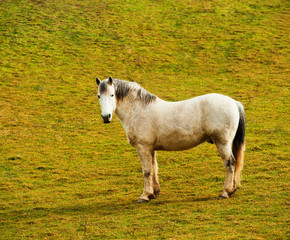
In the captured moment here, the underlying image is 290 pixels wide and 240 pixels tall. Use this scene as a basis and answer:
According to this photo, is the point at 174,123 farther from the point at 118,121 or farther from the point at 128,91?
the point at 118,121

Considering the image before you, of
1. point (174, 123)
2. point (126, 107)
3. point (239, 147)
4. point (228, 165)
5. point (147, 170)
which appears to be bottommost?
point (147, 170)

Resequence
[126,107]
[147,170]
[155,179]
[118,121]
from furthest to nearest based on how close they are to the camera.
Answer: [118,121], [155,179], [126,107], [147,170]

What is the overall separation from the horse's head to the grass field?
2.08m

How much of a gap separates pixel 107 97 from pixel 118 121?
36.3 ft

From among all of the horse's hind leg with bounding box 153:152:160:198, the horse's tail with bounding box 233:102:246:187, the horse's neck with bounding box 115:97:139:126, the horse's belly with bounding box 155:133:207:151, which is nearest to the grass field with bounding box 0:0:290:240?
the horse's hind leg with bounding box 153:152:160:198

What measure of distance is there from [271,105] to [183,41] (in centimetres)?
1163

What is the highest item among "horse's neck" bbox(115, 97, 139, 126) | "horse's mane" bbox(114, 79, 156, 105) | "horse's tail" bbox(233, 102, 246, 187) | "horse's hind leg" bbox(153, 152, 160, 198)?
"horse's mane" bbox(114, 79, 156, 105)

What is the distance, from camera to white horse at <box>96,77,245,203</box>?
8.48 m

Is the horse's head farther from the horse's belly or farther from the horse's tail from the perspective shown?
the horse's tail

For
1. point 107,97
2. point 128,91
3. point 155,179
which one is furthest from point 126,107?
point 155,179

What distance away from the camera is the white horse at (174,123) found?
27.8 feet

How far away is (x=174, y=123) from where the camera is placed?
8.77 m

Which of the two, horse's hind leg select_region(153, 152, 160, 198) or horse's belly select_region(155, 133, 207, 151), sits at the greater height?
horse's belly select_region(155, 133, 207, 151)

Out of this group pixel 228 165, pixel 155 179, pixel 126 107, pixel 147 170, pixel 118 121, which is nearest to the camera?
pixel 228 165
